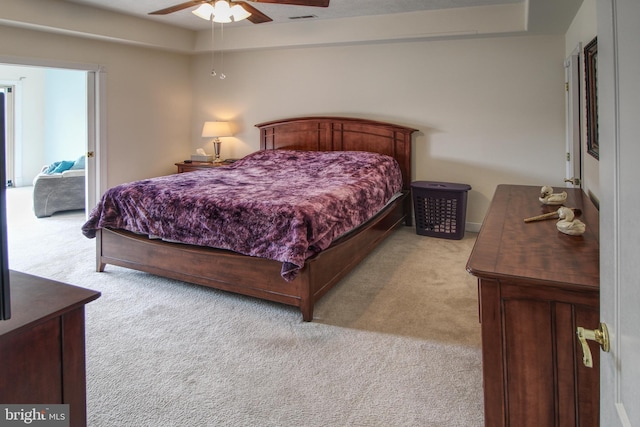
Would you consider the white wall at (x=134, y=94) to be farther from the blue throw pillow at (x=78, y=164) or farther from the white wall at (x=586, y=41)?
the white wall at (x=586, y=41)

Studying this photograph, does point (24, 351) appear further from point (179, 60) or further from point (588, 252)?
point (179, 60)

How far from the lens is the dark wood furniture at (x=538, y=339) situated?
53.4 inches

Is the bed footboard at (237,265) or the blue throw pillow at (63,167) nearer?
the bed footboard at (237,265)

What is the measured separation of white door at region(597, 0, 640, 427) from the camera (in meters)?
0.67

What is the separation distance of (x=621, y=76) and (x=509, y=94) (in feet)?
14.4

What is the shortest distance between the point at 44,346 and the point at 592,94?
123 inches

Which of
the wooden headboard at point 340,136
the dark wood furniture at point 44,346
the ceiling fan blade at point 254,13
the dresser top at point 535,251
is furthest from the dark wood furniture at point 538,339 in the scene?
the wooden headboard at point 340,136

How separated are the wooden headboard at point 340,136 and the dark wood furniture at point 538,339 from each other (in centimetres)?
372

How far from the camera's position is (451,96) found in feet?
16.2

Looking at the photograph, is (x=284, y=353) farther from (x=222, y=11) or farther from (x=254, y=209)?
(x=222, y=11)

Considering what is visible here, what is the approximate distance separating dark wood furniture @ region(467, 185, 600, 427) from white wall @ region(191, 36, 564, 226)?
3.52 m

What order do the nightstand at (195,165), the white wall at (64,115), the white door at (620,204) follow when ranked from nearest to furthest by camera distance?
the white door at (620,204) < the nightstand at (195,165) < the white wall at (64,115)

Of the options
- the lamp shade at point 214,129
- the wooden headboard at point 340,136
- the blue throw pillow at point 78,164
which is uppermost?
the lamp shade at point 214,129

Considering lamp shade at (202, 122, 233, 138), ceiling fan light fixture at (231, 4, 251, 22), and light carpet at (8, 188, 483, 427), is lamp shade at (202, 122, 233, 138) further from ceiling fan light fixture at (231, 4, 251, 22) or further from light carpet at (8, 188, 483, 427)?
light carpet at (8, 188, 483, 427)
